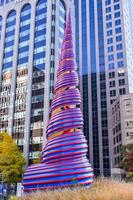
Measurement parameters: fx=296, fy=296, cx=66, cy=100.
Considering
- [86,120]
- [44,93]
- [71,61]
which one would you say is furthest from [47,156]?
[86,120]

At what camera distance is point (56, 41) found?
6347 cm

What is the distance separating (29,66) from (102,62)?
131 ft

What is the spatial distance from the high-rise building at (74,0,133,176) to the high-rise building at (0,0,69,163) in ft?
95.2

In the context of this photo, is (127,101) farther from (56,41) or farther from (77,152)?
(77,152)

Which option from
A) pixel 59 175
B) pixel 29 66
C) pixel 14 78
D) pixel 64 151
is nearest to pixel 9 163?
pixel 64 151

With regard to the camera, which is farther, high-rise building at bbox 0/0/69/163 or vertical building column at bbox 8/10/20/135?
vertical building column at bbox 8/10/20/135

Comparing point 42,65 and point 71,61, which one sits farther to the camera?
point 42,65

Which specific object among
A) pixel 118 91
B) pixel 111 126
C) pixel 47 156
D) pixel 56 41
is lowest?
pixel 47 156

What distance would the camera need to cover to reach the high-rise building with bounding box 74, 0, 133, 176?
88.6m

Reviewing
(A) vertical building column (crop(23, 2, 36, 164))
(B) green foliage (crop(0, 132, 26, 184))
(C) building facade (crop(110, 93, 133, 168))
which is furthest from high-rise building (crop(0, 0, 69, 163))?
(C) building facade (crop(110, 93, 133, 168))

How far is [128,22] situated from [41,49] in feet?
167

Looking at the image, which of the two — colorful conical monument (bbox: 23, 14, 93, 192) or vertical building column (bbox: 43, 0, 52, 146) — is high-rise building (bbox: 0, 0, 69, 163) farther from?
colorful conical monument (bbox: 23, 14, 93, 192)

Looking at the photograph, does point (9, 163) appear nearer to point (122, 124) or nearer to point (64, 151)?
point (64, 151)

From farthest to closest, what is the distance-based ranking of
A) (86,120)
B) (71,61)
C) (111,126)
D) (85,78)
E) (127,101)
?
(85,78) → (86,120) → (111,126) → (127,101) → (71,61)
